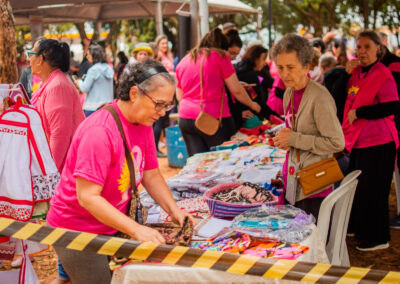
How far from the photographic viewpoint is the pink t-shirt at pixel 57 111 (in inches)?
151

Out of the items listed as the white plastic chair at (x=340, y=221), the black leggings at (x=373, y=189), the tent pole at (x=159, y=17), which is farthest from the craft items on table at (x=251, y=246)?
the tent pole at (x=159, y=17)

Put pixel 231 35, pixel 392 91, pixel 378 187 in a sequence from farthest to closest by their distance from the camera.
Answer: pixel 231 35 < pixel 378 187 < pixel 392 91

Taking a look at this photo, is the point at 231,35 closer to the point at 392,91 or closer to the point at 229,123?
the point at 229,123

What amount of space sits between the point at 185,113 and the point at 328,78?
5.11 ft

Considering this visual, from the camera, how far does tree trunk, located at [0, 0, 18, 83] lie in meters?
3.80

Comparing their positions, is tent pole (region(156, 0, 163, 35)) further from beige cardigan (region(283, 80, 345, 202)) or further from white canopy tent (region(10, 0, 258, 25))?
beige cardigan (region(283, 80, 345, 202))

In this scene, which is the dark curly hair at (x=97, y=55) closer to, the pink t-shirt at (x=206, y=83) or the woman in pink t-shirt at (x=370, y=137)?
the pink t-shirt at (x=206, y=83)

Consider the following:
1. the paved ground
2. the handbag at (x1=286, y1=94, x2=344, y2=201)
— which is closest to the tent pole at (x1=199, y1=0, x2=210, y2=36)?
the paved ground

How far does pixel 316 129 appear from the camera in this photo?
2994 mm

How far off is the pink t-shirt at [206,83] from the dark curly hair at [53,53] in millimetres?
1431

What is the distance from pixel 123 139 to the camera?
7.06 ft

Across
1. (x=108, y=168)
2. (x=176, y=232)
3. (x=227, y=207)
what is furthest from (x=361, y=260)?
(x=108, y=168)

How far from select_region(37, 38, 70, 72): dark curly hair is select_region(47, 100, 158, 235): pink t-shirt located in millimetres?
1916

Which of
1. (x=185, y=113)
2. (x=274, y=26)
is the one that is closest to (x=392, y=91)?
(x=185, y=113)
